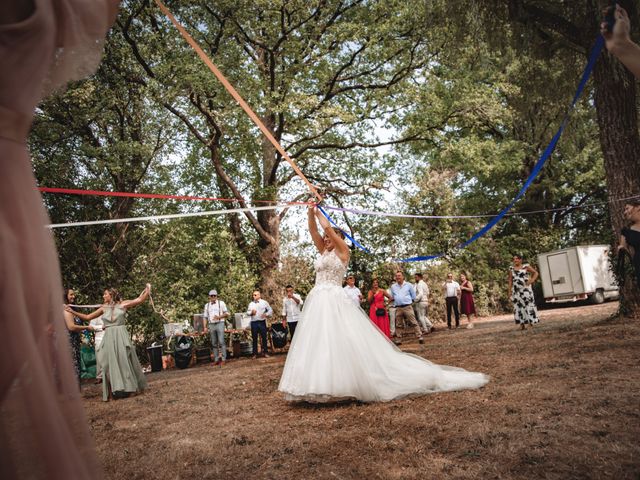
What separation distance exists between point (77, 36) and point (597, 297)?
2477 cm

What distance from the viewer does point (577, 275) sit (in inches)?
859

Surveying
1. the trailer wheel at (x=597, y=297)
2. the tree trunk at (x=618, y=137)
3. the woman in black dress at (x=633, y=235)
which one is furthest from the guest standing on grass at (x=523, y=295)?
the trailer wheel at (x=597, y=297)

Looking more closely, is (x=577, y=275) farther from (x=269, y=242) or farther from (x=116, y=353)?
(x=116, y=353)

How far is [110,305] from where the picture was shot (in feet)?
30.6

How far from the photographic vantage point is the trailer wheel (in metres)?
22.2

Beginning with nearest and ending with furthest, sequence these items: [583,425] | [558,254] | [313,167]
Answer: [583,425]
[313,167]
[558,254]

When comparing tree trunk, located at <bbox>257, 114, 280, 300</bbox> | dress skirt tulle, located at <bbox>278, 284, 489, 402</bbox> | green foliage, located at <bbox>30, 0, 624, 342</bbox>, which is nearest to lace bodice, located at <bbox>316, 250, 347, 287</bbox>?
dress skirt tulle, located at <bbox>278, 284, 489, 402</bbox>

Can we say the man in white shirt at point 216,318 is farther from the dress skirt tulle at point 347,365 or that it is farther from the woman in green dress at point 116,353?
the dress skirt tulle at point 347,365

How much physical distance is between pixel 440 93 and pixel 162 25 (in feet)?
33.6

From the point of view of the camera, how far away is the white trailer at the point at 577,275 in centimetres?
2175

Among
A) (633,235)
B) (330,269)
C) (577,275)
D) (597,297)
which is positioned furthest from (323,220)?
(597,297)

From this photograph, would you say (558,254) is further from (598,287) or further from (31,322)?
(31,322)

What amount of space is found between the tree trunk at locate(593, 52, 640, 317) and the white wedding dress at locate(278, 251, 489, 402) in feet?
19.2

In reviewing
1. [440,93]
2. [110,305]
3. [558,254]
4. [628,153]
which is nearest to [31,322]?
[110,305]
